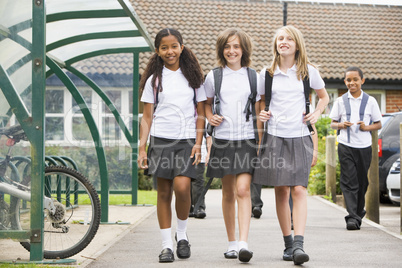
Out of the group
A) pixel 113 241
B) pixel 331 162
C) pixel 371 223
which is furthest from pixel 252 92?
pixel 331 162

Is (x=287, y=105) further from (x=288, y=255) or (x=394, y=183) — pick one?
(x=394, y=183)

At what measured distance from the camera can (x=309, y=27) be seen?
27328mm

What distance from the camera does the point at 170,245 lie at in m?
5.90

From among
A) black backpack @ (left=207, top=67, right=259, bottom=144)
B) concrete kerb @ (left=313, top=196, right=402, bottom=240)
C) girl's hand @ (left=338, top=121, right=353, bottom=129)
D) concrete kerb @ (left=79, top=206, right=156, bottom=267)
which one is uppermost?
black backpack @ (left=207, top=67, right=259, bottom=144)

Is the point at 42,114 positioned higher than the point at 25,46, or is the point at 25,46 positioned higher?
the point at 25,46

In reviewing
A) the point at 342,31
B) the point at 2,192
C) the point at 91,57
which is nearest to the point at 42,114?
the point at 2,192

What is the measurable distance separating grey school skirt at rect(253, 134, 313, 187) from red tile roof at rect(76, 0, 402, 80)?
1751cm

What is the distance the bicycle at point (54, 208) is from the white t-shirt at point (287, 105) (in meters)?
1.71

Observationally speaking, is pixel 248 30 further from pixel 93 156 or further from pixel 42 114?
pixel 42 114

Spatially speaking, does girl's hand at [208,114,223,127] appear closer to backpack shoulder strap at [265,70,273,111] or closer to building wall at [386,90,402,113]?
backpack shoulder strap at [265,70,273,111]

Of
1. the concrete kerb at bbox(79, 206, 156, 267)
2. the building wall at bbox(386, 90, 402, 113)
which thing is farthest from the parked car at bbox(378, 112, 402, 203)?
the building wall at bbox(386, 90, 402, 113)

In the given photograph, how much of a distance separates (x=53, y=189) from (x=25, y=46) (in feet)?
5.38

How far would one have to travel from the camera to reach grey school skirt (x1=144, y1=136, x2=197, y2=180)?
583 cm

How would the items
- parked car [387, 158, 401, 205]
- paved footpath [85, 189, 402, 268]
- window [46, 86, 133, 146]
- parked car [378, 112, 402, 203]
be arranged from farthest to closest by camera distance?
parked car [378, 112, 402, 203] < window [46, 86, 133, 146] < parked car [387, 158, 401, 205] < paved footpath [85, 189, 402, 268]
